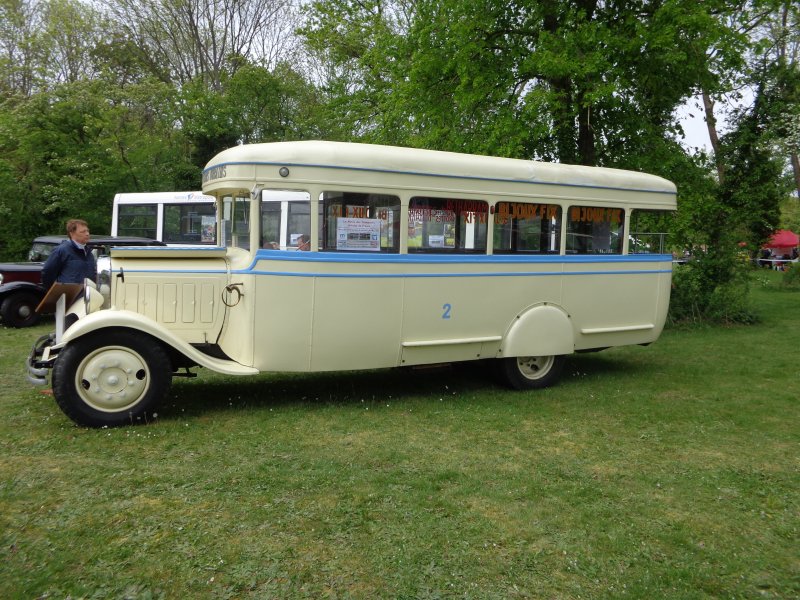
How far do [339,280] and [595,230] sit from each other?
11.4 feet

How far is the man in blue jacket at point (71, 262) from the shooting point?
23.1 feet

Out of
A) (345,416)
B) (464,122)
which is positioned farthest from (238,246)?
(464,122)

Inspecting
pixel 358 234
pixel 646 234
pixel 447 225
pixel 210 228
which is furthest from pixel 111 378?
pixel 646 234

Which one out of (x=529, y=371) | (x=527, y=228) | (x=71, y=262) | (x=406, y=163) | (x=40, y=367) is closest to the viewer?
(x=40, y=367)

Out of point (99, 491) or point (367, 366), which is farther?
point (367, 366)

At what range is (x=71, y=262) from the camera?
7117 mm

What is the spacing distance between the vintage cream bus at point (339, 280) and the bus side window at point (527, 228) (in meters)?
0.02

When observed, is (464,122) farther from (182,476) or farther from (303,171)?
(182,476)

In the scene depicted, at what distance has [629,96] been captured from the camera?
13062 mm

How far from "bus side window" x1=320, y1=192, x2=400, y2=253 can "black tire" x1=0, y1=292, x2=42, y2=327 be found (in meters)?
8.08

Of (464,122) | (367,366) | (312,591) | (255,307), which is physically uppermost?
(464,122)

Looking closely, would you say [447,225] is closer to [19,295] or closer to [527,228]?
[527,228]

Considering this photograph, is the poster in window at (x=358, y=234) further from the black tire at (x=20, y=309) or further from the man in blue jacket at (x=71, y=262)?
the black tire at (x=20, y=309)

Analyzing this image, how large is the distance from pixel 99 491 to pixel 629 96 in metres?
12.2
